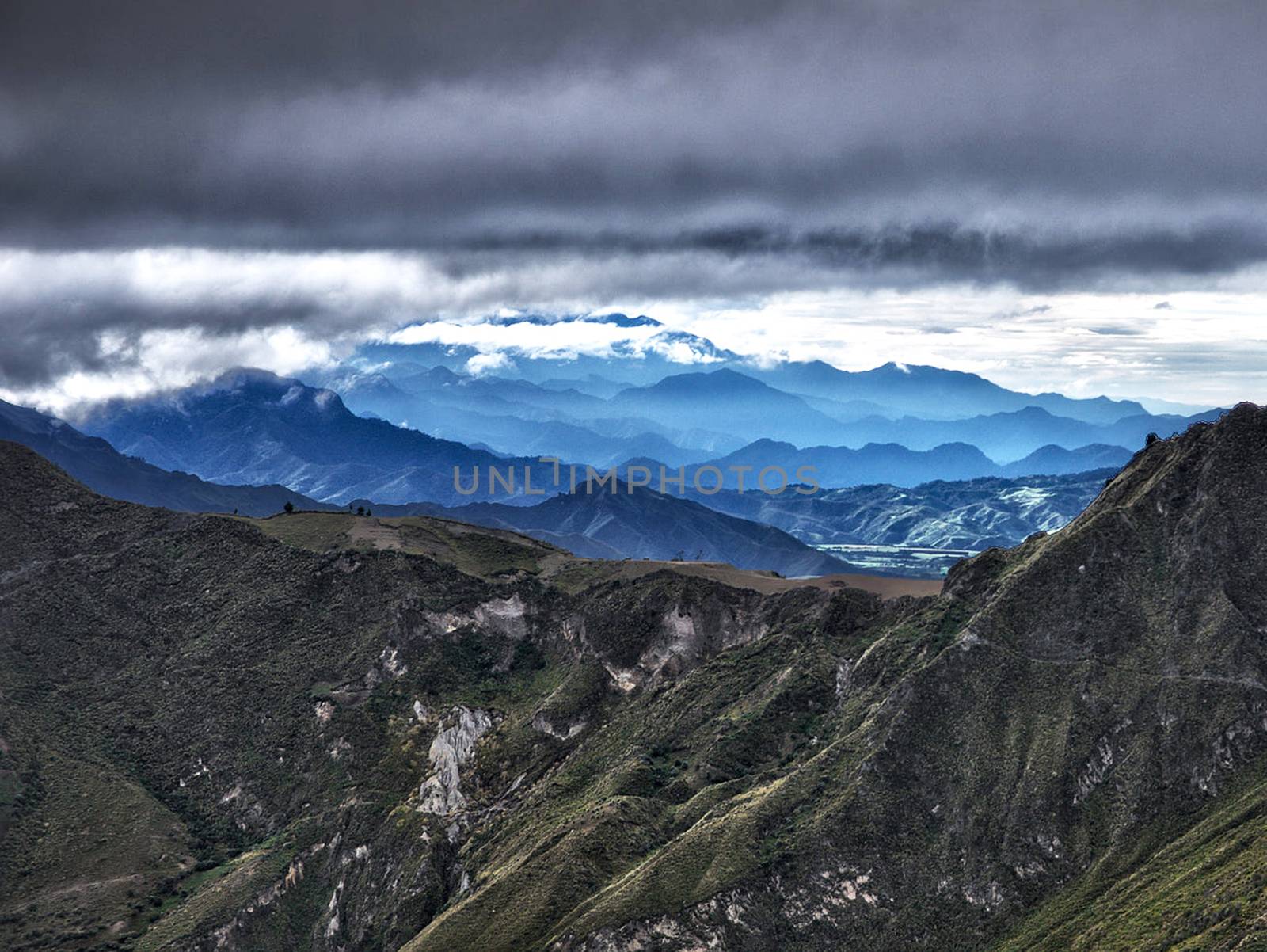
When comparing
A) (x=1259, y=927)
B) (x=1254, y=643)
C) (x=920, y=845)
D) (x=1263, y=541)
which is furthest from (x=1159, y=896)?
(x=1263, y=541)

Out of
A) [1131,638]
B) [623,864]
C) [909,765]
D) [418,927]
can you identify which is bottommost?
[418,927]

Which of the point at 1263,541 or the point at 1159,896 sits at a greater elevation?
the point at 1263,541

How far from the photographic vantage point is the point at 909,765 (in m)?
183

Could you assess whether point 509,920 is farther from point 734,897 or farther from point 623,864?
point 734,897

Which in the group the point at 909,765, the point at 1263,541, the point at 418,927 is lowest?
the point at 418,927

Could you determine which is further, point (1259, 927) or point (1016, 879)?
point (1016, 879)

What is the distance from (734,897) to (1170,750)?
60.4 m

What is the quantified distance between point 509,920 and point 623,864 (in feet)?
55.2

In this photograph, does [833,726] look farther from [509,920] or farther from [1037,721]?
[509,920]

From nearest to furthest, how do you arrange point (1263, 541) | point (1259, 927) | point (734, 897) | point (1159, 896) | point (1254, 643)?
point (1259, 927) < point (1159, 896) < point (734, 897) < point (1254, 643) < point (1263, 541)

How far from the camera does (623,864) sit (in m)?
179

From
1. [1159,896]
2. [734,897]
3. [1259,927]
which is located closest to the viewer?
[1259,927]

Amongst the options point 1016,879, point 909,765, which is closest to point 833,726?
point 909,765

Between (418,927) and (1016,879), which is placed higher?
(1016,879)
